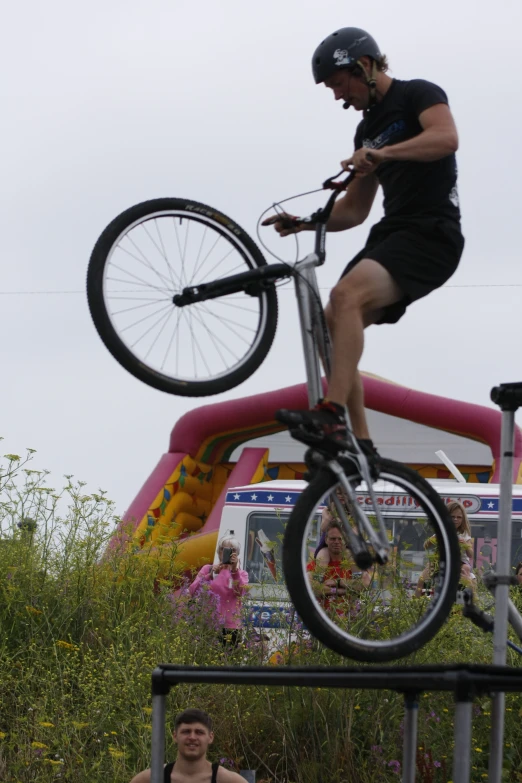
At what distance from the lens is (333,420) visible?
4.44 meters

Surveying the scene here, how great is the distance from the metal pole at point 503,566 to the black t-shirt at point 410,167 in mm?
928

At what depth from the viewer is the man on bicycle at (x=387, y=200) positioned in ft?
15.0

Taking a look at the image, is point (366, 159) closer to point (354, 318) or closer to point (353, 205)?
point (353, 205)

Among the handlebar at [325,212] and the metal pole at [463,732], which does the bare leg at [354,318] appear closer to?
the handlebar at [325,212]

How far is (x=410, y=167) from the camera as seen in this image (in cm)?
477

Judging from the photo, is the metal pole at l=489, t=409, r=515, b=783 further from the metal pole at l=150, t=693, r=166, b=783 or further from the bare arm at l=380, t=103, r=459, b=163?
the metal pole at l=150, t=693, r=166, b=783

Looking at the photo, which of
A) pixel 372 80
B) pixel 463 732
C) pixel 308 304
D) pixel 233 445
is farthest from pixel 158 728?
pixel 233 445

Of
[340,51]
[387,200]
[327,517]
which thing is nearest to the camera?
[340,51]

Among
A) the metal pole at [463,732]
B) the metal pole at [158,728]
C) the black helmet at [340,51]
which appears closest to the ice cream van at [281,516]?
the metal pole at [158,728]

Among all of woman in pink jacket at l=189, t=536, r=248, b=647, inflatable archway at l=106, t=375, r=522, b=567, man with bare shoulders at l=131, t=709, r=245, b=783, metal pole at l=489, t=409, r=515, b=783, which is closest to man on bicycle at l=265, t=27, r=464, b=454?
metal pole at l=489, t=409, r=515, b=783

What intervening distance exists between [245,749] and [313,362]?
4.71 meters

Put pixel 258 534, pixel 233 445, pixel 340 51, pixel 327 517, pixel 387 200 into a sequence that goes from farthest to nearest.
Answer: pixel 233 445 → pixel 258 534 → pixel 387 200 → pixel 327 517 → pixel 340 51

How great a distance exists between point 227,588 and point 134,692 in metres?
1.13

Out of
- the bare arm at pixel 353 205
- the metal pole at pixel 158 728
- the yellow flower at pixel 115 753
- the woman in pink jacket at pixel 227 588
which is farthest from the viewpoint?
the woman in pink jacket at pixel 227 588
